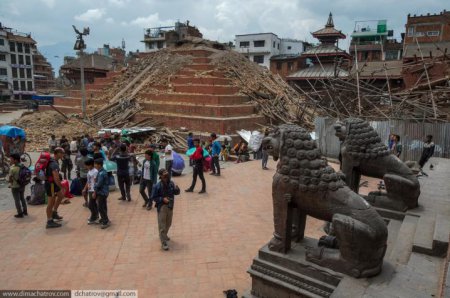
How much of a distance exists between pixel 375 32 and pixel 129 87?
131 ft

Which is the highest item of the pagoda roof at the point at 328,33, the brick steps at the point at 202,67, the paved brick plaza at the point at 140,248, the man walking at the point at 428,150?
the pagoda roof at the point at 328,33

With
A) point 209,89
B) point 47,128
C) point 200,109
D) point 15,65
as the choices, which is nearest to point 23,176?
point 200,109

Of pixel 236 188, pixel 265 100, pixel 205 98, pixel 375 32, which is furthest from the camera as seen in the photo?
pixel 375 32

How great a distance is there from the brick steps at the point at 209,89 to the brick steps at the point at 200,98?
2.43 ft

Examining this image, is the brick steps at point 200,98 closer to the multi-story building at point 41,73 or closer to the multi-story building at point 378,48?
the multi-story building at point 378,48

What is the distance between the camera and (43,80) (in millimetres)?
59281

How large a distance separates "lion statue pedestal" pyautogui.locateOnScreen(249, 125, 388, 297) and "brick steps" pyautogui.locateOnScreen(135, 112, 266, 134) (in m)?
13.9

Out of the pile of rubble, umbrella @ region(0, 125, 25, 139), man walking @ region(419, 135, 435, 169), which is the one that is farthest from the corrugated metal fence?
the pile of rubble

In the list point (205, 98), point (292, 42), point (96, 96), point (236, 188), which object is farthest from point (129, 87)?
point (292, 42)

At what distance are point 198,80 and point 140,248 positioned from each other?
730 inches

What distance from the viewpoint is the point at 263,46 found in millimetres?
49875

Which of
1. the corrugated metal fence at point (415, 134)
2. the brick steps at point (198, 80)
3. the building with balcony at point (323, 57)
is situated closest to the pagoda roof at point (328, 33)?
the building with balcony at point (323, 57)

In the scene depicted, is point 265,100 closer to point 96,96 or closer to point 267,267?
point 96,96

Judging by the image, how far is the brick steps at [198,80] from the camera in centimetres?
2212
